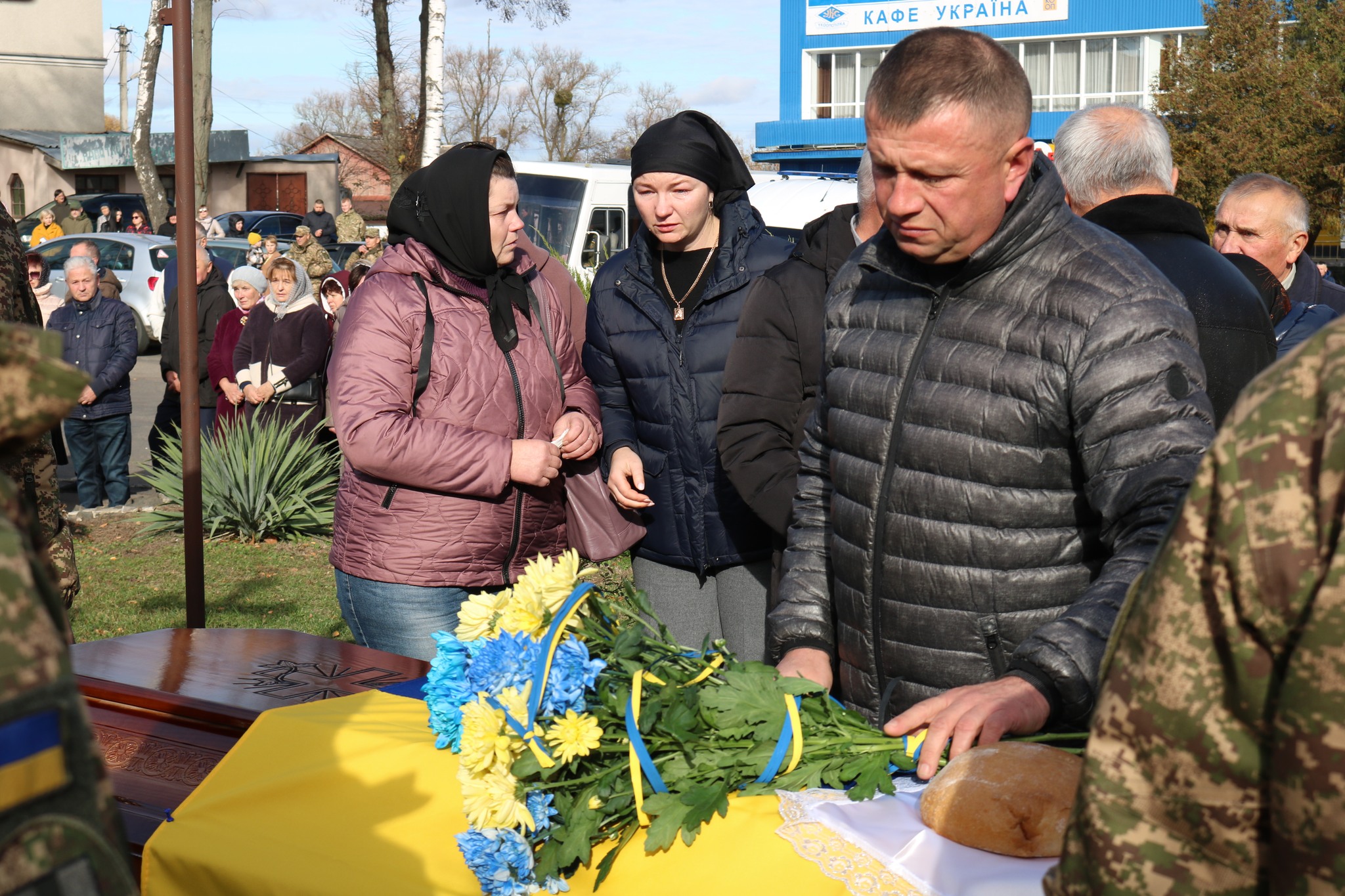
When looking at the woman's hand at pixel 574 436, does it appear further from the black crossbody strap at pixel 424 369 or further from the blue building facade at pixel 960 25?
the blue building facade at pixel 960 25

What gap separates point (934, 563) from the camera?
2.12 meters

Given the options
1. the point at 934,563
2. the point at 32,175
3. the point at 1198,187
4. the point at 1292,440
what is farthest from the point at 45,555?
the point at 32,175

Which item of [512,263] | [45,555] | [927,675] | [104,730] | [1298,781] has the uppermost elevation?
[512,263]

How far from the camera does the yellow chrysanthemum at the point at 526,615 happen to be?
6.68ft

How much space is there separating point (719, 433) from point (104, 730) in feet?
5.52

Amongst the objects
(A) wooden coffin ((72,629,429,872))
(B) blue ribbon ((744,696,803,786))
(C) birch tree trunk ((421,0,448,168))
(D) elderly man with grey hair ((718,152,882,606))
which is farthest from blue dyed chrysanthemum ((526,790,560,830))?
(C) birch tree trunk ((421,0,448,168))

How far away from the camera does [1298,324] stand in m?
4.79

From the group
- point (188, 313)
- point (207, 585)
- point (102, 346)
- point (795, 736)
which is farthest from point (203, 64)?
point (795, 736)

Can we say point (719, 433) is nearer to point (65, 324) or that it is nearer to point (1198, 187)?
point (65, 324)

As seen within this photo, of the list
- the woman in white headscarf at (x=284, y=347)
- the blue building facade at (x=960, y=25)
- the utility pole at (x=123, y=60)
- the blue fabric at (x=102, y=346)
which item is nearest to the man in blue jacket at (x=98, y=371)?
the blue fabric at (x=102, y=346)

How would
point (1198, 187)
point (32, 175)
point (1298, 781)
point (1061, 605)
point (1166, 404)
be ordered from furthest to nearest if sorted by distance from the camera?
point (32, 175), point (1198, 187), point (1061, 605), point (1166, 404), point (1298, 781)

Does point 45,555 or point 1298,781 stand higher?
point 45,555

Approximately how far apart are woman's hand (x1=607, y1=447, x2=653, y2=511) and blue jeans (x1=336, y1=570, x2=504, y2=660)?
0.45 metres

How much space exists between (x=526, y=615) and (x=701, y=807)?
47 centimetres
